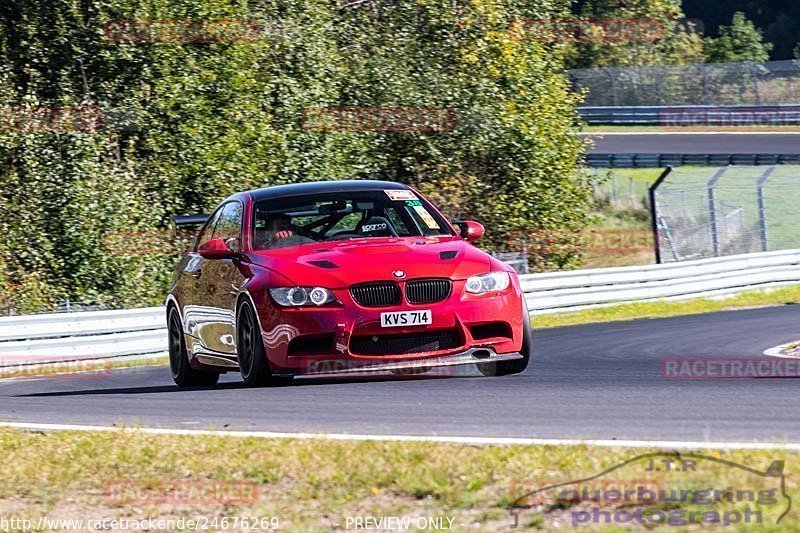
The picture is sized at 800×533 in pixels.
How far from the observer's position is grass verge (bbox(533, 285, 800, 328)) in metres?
21.2

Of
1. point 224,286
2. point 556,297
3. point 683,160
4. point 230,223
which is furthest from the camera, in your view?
point 683,160

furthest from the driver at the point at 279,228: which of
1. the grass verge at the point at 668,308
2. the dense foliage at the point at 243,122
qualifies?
the dense foliage at the point at 243,122

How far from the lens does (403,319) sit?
28.6 ft

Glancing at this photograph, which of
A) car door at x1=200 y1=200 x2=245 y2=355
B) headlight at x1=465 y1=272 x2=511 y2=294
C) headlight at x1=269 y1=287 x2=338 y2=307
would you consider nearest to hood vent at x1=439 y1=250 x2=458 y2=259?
headlight at x1=465 y1=272 x2=511 y2=294

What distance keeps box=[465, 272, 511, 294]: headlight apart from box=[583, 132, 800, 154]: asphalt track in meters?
33.3

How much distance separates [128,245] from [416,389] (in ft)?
54.5

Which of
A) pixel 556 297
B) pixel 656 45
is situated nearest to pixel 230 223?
pixel 556 297

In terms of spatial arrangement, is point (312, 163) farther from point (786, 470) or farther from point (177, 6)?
point (786, 470)

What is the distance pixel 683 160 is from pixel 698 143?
15.2 feet

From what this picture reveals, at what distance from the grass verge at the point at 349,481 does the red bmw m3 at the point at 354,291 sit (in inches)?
75.1

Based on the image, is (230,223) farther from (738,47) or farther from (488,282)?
(738,47)

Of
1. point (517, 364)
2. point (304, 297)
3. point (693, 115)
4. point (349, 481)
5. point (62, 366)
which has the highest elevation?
point (349, 481)

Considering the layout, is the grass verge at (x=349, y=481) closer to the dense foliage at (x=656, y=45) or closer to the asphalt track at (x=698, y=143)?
the asphalt track at (x=698, y=143)

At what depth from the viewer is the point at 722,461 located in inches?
211
